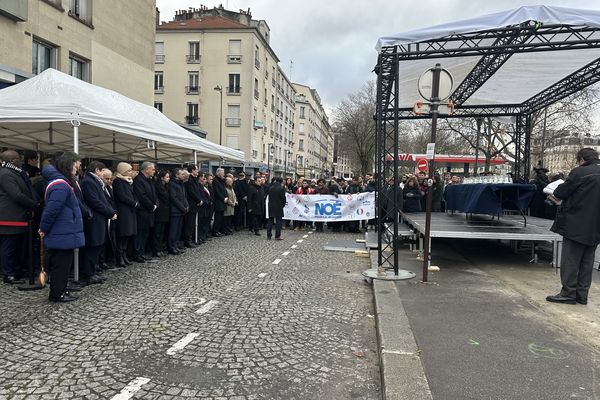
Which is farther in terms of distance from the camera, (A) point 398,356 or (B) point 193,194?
(B) point 193,194

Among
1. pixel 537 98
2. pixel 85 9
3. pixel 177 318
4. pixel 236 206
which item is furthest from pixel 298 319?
pixel 85 9

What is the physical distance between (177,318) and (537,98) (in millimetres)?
13990

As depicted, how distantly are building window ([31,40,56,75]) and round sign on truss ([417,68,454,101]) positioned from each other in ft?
46.7

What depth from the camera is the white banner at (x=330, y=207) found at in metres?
14.8

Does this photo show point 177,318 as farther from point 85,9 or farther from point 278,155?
point 278,155

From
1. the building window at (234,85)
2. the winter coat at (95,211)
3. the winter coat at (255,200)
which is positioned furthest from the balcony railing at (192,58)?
the winter coat at (95,211)

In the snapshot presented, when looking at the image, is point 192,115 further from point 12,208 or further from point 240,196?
point 12,208

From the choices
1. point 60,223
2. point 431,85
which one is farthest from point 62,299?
point 431,85

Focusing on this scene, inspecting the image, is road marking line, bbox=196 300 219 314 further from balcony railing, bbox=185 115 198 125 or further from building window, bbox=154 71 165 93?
building window, bbox=154 71 165 93

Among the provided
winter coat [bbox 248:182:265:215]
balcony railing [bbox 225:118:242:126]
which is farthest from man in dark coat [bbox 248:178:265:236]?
balcony railing [bbox 225:118:242:126]

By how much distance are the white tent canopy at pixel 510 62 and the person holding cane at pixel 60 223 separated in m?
5.46

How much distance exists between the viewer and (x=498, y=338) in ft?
15.1

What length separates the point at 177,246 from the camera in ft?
34.0

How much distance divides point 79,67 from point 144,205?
40.8 feet
